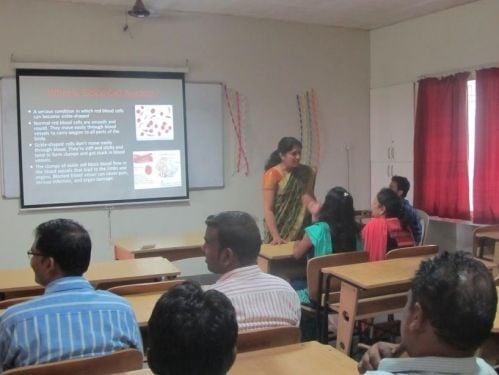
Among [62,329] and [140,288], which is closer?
[62,329]

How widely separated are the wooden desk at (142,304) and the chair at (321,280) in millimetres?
1017

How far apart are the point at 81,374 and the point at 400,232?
2.69 meters

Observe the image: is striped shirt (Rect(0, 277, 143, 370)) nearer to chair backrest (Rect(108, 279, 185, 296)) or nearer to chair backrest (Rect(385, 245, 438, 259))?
chair backrest (Rect(108, 279, 185, 296))

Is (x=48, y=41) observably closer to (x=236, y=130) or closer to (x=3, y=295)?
(x=236, y=130)

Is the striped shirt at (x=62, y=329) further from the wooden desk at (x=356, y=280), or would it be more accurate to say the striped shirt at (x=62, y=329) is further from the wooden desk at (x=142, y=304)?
the wooden desk at (x=356, y=280)

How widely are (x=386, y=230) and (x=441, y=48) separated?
2.80m

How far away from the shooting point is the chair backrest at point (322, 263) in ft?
10.8

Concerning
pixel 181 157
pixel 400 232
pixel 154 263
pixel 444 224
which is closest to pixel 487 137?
pixel 444 224

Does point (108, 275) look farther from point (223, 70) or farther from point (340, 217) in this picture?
point (223, 70)

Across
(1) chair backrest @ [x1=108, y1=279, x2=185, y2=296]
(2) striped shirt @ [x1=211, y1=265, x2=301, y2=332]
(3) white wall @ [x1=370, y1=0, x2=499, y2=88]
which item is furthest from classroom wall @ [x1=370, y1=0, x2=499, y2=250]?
(2) striped shirt @ [x1=211, y1=265, x2=301, y2=332]

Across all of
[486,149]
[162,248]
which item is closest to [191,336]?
[162,248]

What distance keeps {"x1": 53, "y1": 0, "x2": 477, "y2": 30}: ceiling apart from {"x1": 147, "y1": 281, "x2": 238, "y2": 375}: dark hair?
4664 millimetres

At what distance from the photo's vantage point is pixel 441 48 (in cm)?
562

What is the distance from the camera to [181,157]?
18.6 feet
